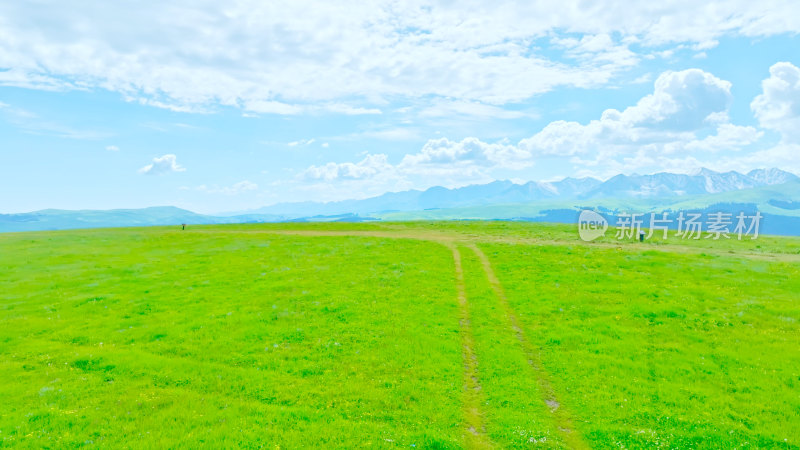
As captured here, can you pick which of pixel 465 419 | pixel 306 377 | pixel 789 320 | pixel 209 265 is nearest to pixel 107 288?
Answer: pixel 209 265

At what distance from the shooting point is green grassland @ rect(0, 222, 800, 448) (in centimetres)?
1419

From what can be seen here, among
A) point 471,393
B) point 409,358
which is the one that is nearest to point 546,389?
point 471,393

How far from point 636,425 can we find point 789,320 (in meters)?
19.2

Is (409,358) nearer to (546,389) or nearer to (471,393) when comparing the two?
(471,393)

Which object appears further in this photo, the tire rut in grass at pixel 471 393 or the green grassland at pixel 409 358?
the green grassland at pixel 409 358

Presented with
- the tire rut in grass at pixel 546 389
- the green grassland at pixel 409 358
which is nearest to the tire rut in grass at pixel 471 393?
the green grassland at pixel 409 358

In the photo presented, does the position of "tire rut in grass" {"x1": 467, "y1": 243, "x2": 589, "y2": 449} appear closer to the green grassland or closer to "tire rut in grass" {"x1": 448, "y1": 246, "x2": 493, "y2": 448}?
the green grassland

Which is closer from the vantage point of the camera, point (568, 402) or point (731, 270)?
point (568, 402)

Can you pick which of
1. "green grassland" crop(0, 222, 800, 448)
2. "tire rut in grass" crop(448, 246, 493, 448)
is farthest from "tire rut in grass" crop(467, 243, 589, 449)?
"tire rut in grass" crop(448, 246, 493, 448)

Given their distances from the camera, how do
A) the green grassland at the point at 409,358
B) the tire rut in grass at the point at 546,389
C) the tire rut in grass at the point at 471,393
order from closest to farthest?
1. the tire rut in grass at the point at 471,393
2. the tire rut in grass at the point at 546,389
3. the green grassland at the point at 409,358

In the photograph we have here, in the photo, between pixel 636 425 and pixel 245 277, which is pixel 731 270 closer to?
pixel 636 425

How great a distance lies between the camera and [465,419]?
14977mm

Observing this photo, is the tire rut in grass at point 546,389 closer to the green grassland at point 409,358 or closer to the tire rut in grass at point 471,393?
the green grassland at point 409,358

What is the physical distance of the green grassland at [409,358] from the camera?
14.2 metres
